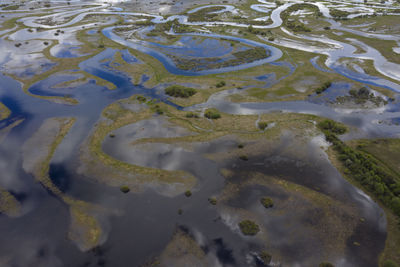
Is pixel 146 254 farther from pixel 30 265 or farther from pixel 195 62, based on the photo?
pixel 195 62

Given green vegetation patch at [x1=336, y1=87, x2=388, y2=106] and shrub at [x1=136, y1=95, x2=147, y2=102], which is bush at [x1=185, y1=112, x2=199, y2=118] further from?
green vegetation patch at [x1=336, y1=87, x2=388, y2=106]

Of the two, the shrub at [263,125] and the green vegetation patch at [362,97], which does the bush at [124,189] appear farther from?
the green vegetation patch at [362,97]

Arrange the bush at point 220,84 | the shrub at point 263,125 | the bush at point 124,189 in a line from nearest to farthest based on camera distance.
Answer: the bush at point 124,189, the shrub at point 263,125, the bush at point 220,84

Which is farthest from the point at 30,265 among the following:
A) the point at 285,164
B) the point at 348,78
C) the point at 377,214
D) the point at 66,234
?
the point at 348,78

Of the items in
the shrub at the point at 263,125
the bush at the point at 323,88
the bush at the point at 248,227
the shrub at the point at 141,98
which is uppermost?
the shrub at the point at 141,98

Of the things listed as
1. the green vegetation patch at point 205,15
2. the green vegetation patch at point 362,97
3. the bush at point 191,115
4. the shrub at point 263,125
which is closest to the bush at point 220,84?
the bush at point 191,115

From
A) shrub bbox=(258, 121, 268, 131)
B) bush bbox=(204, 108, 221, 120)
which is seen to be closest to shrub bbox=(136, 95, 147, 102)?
bush bbox=(204, 108, 221, 120)

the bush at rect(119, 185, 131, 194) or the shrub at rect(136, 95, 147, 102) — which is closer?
the bush at rect(119, 185, 131, 194)
